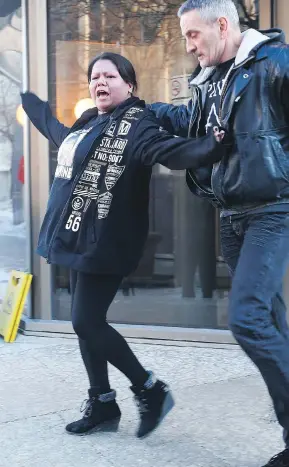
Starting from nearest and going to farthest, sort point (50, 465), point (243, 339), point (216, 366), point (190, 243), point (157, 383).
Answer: point (243, 339), point (50, 465), point (157, 383), point (216, 366), point (190, 243)

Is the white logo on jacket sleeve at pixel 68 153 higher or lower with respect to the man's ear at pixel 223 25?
lower

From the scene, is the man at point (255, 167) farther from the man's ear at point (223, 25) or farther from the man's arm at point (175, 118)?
the man's arm at point (175, 118)

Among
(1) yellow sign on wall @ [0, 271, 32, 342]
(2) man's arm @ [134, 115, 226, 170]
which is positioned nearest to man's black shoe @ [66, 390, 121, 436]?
(2) man's arm @ [134, 115, 226, 170]

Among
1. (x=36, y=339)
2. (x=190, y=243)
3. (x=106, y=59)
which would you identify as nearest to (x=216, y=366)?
(x=190, y=243)

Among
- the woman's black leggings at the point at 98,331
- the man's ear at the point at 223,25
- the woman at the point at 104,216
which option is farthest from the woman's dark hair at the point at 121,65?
the woman's black leggings at the point at 98,331

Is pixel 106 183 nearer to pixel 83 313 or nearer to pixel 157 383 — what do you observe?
pixel 83 313

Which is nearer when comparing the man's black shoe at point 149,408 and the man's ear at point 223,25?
the man's ear at point 223,25

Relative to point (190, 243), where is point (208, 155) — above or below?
above

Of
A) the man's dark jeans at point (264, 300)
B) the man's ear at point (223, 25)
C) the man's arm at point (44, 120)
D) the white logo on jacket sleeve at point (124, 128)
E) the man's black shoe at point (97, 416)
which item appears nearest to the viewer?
the man's dark jeans at point (264, 300)

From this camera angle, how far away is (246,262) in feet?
9.06

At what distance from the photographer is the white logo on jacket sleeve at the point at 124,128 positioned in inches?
123

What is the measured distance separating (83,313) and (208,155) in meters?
0.97

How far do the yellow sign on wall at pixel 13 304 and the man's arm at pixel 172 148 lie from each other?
255 cm

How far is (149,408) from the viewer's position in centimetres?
335
